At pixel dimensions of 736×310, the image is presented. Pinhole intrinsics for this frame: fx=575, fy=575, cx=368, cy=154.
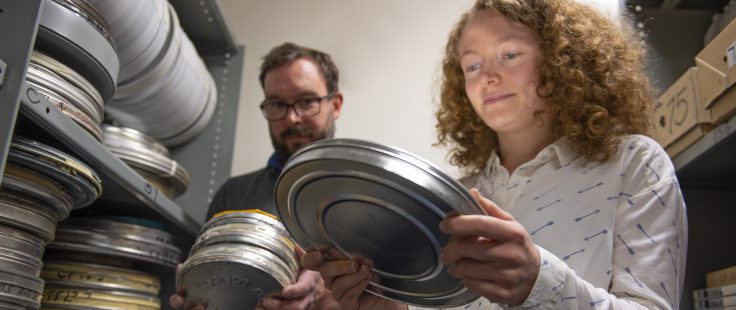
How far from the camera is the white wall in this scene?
2533 millimetres

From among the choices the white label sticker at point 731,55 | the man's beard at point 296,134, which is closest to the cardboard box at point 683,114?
the white label sticker at point 731,55

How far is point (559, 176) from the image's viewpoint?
3.64ft

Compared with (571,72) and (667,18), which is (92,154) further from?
(667,18)

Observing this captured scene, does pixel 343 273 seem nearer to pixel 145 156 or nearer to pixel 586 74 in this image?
pixel 586 74

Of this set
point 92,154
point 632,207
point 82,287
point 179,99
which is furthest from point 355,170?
point 179,99

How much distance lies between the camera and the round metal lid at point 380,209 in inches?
28.2

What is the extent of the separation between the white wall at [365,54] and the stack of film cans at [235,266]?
1.18 metres

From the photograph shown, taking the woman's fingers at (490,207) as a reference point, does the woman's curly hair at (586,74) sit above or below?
above

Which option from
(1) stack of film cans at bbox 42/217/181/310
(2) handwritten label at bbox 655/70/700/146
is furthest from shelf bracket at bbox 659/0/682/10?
(1) stack of film cans at bbox 42/217/181/310

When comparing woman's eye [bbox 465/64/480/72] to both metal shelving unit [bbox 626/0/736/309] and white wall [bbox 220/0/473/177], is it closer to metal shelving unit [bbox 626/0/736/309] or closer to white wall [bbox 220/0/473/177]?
metal shelving unit [bbox 626/0/736/309]

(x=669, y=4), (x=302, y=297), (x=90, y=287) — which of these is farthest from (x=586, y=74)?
(x=90, y=287)

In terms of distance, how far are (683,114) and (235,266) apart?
127cm

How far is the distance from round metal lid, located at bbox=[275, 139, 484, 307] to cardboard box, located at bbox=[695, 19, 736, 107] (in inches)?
37.1

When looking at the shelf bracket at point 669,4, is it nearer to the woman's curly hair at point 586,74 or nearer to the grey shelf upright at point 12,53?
the woman's curly hair at point 586,74
